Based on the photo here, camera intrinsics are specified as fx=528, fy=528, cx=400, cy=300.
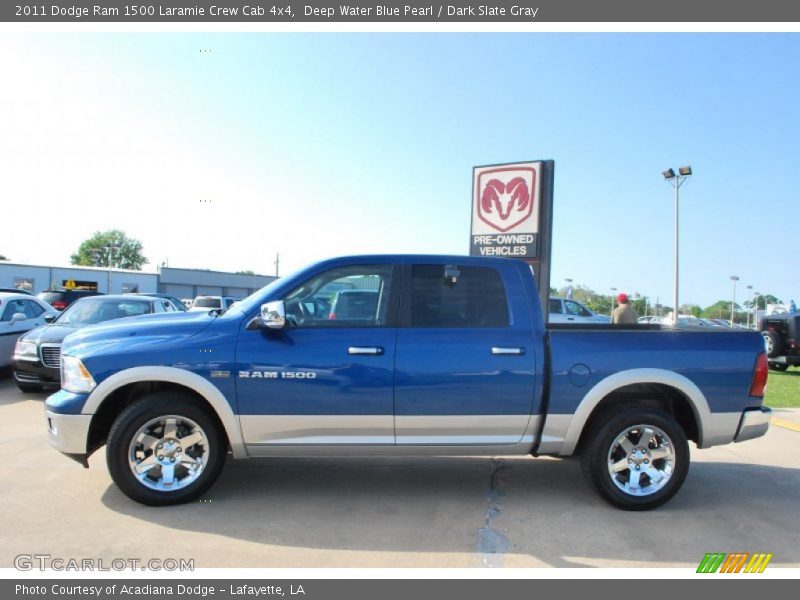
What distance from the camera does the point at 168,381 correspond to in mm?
3910

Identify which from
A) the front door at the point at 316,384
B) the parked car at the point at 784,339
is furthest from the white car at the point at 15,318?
the parked car at the point at 784,339

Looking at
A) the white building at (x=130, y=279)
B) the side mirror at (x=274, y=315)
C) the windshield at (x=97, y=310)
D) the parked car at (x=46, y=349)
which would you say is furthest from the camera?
the white building at (x=130, y=279)

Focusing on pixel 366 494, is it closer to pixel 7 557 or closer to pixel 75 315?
pixel 7 557

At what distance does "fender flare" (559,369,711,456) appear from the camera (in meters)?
4.06

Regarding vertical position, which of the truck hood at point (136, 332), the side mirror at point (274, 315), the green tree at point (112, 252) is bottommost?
the truck hood at point (136, 332)

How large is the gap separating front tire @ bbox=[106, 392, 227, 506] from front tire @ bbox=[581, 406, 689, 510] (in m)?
2.92

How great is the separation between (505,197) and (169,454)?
27.4 ft

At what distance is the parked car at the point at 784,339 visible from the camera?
13.1 m

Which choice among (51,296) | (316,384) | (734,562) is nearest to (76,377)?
(316,384)

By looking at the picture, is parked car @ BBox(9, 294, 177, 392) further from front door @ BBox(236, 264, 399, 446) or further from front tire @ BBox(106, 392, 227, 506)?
front door @ BBox(236, 264, 399, 446)

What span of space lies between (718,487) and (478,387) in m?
2.63

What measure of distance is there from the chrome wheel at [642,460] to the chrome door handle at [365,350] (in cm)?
199

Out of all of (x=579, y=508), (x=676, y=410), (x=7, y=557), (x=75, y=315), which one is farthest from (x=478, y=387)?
(x=75, y=315)

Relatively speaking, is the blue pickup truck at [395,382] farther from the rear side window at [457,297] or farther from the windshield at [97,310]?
the windshield at [97,310]
